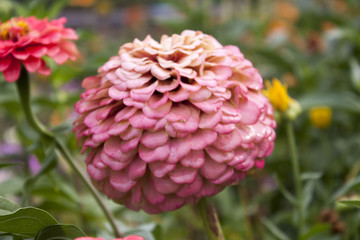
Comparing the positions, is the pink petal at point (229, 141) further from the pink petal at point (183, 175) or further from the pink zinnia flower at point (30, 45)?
the pink zinnia flower at point (30, 45)

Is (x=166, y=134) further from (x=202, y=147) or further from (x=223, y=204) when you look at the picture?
(x=223, y=204)

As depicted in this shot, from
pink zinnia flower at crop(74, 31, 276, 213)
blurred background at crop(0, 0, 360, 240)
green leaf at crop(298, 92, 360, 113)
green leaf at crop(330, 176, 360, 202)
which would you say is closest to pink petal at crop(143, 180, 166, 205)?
pink zinnia flower at crop(74, 31, 276, 213)

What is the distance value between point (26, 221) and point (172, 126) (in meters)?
0.15

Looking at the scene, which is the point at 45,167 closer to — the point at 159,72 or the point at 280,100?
the point at 159,72

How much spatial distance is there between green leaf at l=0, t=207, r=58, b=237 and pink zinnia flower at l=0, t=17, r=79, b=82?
16 centimetres

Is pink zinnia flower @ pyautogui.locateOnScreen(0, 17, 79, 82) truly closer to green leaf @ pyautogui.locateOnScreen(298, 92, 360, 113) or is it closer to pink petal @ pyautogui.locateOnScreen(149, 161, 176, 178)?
pink petal @ pyautogui.locateOnScreen(149, 161, 176, 178)

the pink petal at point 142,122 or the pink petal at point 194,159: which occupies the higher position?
the pink petal at point 142,122

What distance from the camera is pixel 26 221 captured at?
0.38 metres

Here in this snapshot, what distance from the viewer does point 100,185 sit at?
0.45 meters

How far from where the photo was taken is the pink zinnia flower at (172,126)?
0.38 m

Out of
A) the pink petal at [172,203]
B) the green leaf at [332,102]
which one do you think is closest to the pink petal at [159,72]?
the pink petal at [172,203]

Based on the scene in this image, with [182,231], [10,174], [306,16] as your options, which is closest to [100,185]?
[182,231]

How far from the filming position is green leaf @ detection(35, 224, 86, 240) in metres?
0.39

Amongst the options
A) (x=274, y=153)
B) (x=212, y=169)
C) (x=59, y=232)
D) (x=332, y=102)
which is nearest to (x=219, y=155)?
(x=212, y=169)
